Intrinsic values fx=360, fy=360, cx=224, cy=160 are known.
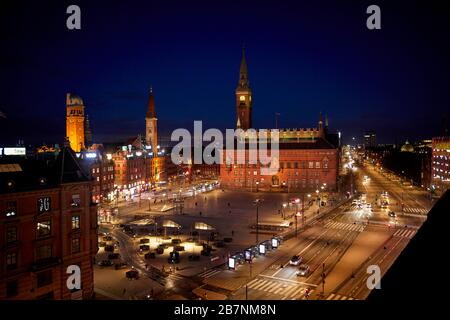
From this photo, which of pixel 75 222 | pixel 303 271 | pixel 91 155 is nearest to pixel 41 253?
pixel 75 222

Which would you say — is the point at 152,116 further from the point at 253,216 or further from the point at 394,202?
the point at 394,202

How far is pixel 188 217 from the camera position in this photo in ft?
240

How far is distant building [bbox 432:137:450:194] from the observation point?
356ft

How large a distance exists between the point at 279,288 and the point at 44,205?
909 inches

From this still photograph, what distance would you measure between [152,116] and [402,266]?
5586 inches

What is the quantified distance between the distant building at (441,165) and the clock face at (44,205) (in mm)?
105410

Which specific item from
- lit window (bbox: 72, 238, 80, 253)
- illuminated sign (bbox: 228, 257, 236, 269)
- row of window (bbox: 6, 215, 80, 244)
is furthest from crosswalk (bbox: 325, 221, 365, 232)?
row of window (bbox: 6, 215, 80, 244)

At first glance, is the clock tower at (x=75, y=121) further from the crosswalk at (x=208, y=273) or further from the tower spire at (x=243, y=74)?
the crosswalk at (x=208, y=273)

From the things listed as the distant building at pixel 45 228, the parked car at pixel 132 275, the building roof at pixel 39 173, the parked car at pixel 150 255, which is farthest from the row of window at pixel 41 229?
the parked car at pixel 150 255

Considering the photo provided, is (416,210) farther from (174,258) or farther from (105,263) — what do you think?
(105,263)

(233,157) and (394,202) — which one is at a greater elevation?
(233,157)

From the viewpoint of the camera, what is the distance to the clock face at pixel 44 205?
31758 mm
